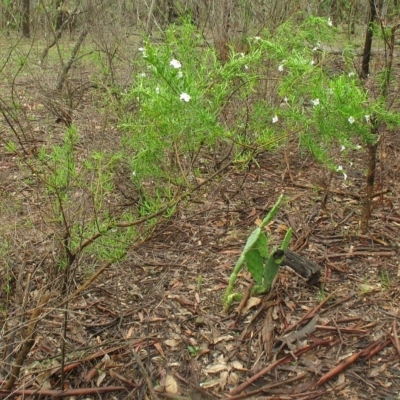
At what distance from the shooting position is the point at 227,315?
3139mm

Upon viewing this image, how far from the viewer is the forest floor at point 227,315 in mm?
2682

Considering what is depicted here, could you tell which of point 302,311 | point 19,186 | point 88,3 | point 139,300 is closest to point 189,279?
point 139,300

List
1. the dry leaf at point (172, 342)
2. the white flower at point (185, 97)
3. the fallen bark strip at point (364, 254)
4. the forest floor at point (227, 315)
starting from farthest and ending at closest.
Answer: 1. the fallen bark strip at point (364, 254)
2. the dry leaf at point (172, 342)
3. the forest floor at point (227, 315)
4. the white flower at point (185, 97)

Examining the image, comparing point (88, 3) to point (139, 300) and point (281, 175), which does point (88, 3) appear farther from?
point (139, 300)

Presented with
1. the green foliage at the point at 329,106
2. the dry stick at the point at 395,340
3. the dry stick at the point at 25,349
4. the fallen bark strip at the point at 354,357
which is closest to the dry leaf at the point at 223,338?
the fallen bark strip at the point at 354,357

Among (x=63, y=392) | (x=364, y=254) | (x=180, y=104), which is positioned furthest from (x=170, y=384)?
(x=364, y=254)

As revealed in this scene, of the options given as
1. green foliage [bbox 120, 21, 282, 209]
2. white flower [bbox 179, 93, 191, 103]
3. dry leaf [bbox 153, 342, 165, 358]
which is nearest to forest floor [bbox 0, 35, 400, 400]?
dry leaf [bbox 153, 342, 165, 358]

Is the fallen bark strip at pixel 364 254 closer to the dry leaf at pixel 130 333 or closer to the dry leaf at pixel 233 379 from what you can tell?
the dry leaf at pixel 233 379

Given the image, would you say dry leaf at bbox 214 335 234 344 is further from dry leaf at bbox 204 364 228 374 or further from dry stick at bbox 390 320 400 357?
dry stick at bbox 390 320 400 357

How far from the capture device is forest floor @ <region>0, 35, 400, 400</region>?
8.80 ft

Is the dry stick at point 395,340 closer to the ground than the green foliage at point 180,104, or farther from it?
closer to the ground

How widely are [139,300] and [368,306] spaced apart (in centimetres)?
141

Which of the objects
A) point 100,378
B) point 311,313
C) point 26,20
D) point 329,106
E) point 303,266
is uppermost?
point 329,106

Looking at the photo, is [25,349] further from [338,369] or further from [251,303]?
→ [338,369]
